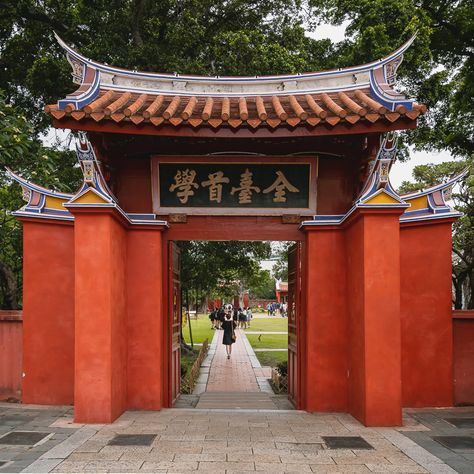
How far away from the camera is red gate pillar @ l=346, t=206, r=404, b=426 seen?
7258 millimetres

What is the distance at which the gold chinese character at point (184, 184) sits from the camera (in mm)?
8500

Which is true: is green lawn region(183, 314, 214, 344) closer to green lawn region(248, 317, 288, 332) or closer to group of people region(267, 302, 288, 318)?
green lawn region(248, 317, 288, 332)

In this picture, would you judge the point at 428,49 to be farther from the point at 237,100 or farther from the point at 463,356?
the point at 463,356

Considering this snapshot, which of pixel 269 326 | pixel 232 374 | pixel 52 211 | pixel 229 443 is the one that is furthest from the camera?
pixel 269 326

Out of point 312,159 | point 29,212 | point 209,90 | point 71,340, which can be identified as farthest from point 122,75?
point 71,340

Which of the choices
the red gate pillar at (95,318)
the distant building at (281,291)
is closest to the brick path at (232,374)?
the red gate pillar at (95,318)

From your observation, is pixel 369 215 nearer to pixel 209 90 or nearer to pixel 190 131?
pixel 190 131

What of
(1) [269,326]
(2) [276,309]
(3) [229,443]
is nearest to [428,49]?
(3) [229,443]

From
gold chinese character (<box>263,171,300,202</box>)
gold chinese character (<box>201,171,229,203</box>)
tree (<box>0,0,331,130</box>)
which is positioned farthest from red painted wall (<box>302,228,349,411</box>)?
tree (<box>0,0,331,130</box>)

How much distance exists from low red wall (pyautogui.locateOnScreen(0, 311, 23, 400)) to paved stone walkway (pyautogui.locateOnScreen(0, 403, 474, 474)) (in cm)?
62

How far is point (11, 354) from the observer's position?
29.1ft

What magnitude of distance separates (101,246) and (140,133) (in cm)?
162

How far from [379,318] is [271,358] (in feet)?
38.8

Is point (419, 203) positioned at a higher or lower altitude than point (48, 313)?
higher
